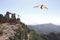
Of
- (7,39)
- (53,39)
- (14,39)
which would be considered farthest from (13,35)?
(53,39)

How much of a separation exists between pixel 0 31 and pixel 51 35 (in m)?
152

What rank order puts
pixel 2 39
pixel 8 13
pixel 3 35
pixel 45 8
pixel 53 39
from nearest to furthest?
pixel 45 8 < pixel 2 39 < pixel 3 35 < pixel 8 13 < pixel 53 39

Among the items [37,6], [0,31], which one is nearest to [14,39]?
[0,31]

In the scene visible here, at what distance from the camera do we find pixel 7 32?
53219 mm

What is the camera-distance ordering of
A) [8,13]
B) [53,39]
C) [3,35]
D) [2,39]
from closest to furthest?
[2,39] → [3,35] → [8,13] → [53,39]

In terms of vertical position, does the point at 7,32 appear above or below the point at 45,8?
below

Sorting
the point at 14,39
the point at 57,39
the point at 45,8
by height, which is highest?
the point at 45,8

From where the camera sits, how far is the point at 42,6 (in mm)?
12766

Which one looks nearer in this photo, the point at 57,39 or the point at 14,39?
the point at 14,39

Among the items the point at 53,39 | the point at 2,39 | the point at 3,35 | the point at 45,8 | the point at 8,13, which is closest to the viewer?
the point at 45,8

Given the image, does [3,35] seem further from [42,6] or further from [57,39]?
[57,39]

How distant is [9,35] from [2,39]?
5.14 meters

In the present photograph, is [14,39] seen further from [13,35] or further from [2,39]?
[2,39]

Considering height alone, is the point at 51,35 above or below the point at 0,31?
below
